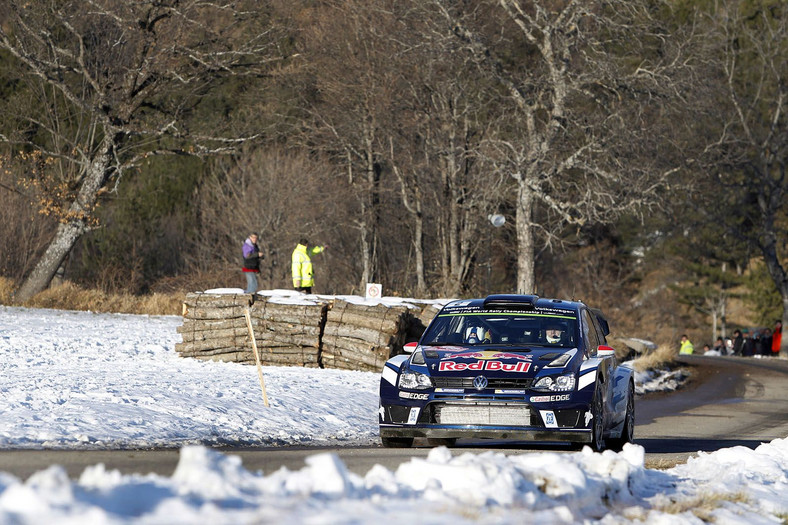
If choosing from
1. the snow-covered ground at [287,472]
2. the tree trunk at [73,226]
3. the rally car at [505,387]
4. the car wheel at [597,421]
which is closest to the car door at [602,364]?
the rally car at [505,387]

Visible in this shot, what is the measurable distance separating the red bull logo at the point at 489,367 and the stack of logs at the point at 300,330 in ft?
28.3

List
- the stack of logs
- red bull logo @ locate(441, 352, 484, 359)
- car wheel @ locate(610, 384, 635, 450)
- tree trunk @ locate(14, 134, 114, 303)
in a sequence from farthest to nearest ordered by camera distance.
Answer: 1. tree trunk @ locate(14, 134, 114, 303)
2. the stack of logs
3. car wheel @ locate(610, 384, 635, 450)
4. red bull logo @ locate(441, 352, 484, 359)

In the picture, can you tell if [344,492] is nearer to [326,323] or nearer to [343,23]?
[326,323]

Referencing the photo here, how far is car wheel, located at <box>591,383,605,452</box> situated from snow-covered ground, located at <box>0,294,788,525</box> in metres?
1.16

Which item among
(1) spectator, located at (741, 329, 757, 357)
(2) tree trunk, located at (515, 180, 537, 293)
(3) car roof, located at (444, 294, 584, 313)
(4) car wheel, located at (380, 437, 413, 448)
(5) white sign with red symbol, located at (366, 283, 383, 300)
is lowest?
(4) car wheel, located at (380, 437, 413, 448)

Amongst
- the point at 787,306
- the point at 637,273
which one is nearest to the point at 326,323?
the point at 787,306

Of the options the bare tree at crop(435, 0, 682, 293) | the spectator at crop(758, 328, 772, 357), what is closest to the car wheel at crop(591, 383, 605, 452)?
the bare tree at crop(435, 0, 682, 293)

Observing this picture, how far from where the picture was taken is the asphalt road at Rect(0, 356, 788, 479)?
937cm

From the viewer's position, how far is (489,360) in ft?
37.1

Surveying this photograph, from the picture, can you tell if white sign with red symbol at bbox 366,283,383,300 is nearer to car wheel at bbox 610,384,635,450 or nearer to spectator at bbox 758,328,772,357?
car wheel at bbox 610,384,635,450

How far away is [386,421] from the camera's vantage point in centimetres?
1146

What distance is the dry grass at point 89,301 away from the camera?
32.0 meters

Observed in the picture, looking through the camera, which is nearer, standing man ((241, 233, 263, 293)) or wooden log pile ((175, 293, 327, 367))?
wooden log pile ((175, 293, 327, 367))

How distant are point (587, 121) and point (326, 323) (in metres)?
17.1
